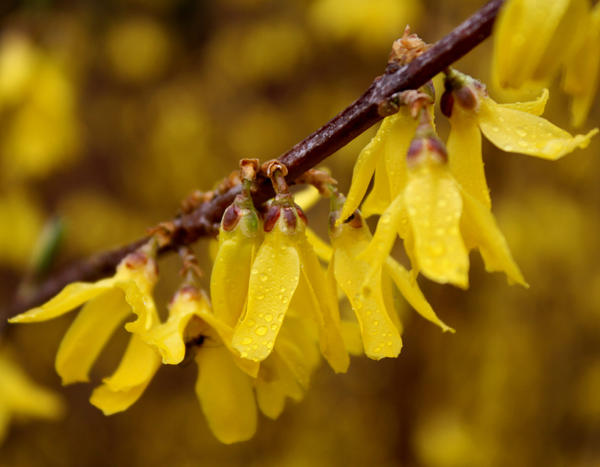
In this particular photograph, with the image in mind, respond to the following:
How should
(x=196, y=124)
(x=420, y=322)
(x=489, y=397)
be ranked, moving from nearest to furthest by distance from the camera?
(x=489, y=397)
(x=420, y=322)
(x=196, y=124)

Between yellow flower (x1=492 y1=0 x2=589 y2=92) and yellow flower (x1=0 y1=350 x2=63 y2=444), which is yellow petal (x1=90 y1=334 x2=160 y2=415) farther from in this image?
yellow flower (x1=0 y1=350 x2=63 y2=444)

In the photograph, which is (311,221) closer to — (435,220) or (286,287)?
(286,287)

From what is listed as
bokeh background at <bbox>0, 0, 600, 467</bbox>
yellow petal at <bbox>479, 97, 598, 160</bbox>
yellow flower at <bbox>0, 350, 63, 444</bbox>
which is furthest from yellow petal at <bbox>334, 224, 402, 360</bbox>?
bokeh background at <bbox>0, 0, 600, 467</bbox>

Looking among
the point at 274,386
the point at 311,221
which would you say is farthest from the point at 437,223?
the point at 311,221

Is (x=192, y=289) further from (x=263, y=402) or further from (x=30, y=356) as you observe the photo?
(x=30, y=356)

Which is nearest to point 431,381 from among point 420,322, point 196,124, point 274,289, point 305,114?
point 420,322

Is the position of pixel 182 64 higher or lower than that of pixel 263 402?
lower
